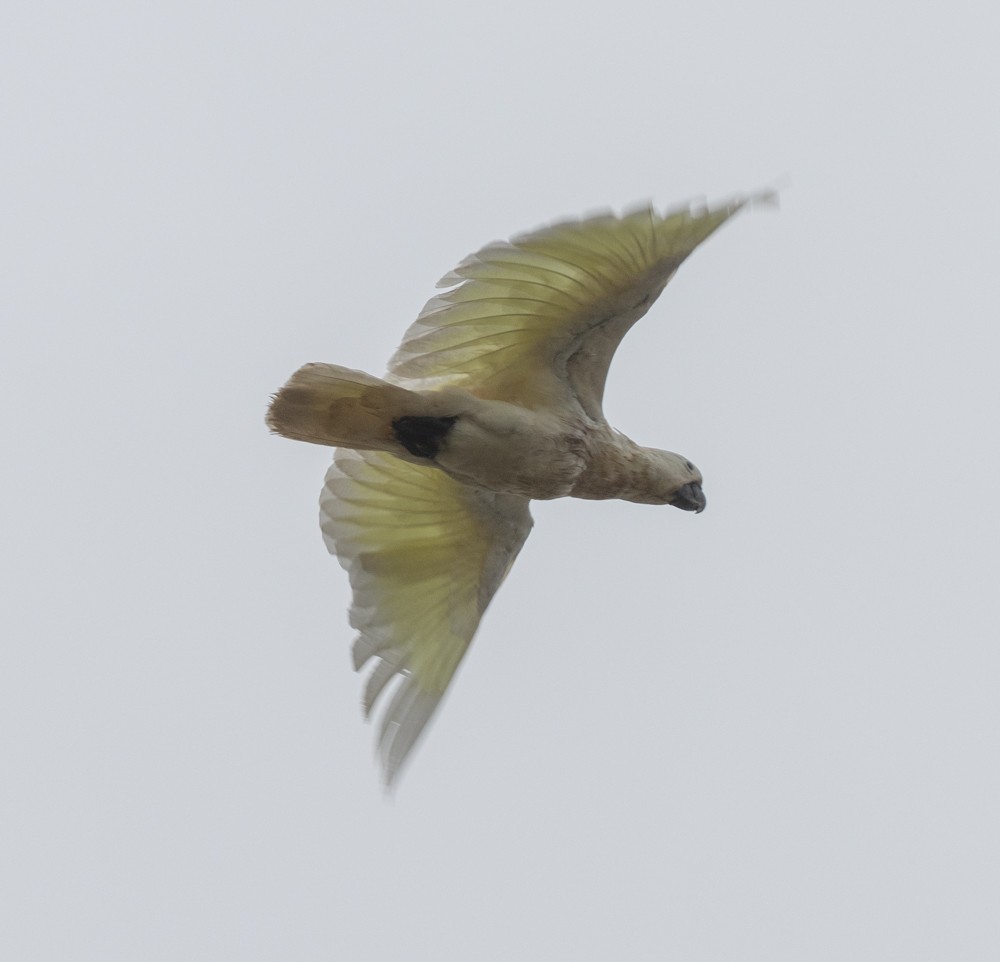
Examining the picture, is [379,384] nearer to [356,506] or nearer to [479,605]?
[356,506]

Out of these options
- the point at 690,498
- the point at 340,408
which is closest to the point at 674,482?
the point at 690,498

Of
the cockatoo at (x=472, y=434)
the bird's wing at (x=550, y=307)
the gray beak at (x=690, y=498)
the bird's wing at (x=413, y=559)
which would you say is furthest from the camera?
the gray beak at (x=690, y=498)

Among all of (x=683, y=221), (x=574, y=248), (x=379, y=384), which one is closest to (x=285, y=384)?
(x=379, y=384)

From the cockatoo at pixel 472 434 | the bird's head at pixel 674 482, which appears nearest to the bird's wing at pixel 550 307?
the cockatoo at pixel 472 434

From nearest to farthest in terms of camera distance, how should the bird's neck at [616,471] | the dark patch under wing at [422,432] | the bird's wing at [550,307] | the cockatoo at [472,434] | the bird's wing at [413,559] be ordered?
the bird's wing at [550,307] < the cockatoo at [472,434] < the dark patch under wing at [422,432] < the bird's neck at [616,471] < the bird's wing at [413,559]

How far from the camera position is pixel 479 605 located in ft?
27.2

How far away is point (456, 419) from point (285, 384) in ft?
2.82

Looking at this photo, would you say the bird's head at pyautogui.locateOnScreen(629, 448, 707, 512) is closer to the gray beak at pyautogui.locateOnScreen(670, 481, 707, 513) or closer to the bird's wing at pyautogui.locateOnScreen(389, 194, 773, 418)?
the gray beak at pyautogui.locateOnScreen(670, 481, 707, 513)

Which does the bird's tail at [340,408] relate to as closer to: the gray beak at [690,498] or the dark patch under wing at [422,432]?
the dark patch under wing at [422,432]

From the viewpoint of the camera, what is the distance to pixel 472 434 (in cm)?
739

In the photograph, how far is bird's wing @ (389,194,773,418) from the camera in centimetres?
663

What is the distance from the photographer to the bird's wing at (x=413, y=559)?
313 inches

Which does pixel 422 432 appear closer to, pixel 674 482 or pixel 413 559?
pixel 413 559

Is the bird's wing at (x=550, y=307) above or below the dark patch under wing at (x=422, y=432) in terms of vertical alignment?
above
